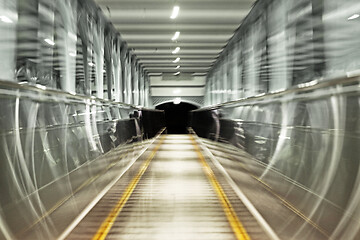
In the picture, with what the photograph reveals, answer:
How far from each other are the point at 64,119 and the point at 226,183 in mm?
2838

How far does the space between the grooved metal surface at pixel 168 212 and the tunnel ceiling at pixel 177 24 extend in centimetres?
549

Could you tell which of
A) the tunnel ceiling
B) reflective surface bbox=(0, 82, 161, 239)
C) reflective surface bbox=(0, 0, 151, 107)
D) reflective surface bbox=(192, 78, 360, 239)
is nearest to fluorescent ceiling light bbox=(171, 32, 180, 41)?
the tunnel ceiling

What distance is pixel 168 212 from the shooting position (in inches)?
203

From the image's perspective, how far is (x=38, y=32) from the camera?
10.7 m

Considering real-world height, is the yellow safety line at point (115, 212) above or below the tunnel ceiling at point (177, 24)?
below

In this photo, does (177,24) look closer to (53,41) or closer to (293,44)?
(53,41)

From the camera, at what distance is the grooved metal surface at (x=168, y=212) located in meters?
4.26

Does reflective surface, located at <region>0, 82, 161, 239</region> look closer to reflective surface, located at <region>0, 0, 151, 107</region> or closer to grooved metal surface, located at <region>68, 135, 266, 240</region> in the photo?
grooved metal surface, located at <region>68, 135, 266, 240</region>

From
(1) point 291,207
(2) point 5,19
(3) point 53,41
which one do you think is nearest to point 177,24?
(3) point 53,41

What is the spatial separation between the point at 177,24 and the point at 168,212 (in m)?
9.87

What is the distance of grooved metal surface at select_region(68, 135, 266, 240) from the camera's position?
4262 millimetres

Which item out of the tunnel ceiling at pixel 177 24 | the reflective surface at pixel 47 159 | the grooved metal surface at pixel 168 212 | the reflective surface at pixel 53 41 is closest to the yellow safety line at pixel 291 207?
the grooved metal surface at pixel 168 212

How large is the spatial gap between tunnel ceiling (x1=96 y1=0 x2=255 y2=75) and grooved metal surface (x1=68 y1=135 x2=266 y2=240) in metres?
5.49

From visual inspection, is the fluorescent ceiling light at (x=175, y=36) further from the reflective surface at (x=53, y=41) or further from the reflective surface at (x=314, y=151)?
the reflective surface at (x=314, y=151)
